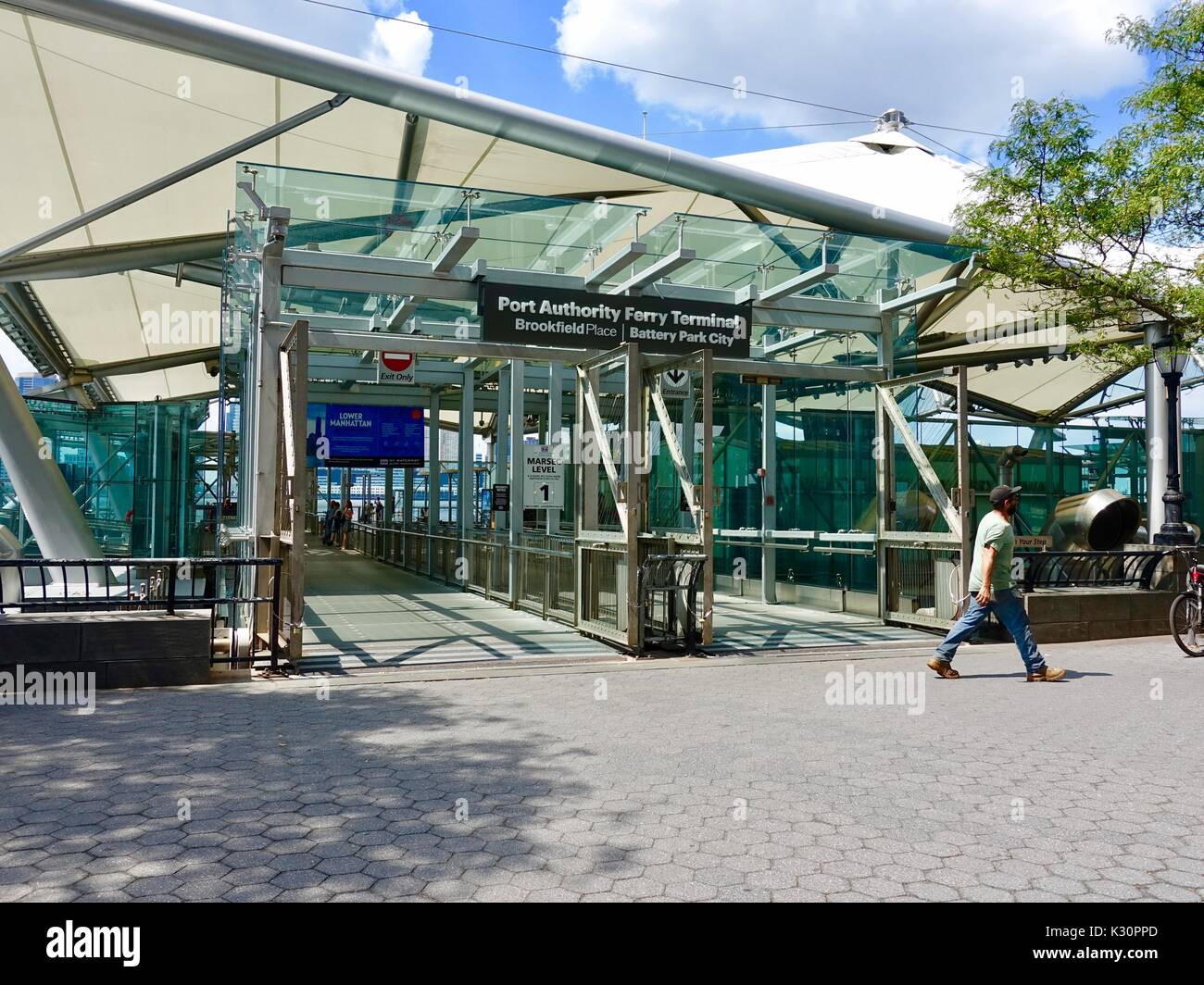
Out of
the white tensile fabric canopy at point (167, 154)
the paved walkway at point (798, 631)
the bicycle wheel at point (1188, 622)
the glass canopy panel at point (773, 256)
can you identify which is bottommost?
the paved walkway at point (798, 631)

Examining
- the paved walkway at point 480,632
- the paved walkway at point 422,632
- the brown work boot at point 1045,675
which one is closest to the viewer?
the brown work boot at point 1045,675

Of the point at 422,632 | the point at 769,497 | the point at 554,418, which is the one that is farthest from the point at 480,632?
the point at 769,497

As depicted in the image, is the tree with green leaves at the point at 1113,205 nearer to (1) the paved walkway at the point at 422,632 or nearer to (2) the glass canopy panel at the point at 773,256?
(2) the glass canopy panel at the point at 773,256

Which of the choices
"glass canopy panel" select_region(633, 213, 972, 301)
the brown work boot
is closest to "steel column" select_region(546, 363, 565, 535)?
"glass canopy panel" select_region(633, 213, 972, 301)

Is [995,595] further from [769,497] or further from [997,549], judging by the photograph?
[769,497]

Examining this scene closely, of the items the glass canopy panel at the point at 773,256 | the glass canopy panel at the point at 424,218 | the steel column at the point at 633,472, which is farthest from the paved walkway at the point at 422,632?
the glass canopy panel at the point at 773,256

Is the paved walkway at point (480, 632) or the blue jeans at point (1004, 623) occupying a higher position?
the blue jeans at point (1004, 623)

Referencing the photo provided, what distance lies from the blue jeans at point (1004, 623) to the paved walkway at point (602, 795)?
43cm

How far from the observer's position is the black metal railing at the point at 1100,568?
12609 mm

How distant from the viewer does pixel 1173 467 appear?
13.3 meters

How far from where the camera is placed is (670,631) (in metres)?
11.3

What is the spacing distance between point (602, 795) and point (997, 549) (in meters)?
5.45

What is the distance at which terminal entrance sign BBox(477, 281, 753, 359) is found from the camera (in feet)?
37.3
